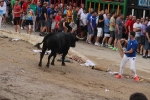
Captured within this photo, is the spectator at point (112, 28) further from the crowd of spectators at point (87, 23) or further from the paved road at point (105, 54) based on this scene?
the paved road at point (105, 54)

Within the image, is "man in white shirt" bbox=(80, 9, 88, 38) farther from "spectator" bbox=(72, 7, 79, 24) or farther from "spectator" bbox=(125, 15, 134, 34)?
"spectator" bbox=(125, 15, 134, 34)

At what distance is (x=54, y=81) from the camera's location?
12594mm

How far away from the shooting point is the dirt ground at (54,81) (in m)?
10.8

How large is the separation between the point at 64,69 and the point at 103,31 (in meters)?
8.63

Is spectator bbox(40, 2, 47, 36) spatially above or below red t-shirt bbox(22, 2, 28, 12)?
below

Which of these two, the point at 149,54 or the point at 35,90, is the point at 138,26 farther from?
the point at 35,90

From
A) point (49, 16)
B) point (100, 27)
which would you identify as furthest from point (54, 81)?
point (49, 16)

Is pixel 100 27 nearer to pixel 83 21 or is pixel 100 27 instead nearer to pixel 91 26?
pixel 91 26

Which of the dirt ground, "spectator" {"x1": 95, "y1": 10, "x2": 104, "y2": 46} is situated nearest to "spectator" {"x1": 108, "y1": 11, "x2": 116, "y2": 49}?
"spectator" {"x1": 95, "y1": 10, "x2": 104, "y2": 46}

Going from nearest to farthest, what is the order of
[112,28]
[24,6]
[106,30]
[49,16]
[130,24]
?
[130,24]
[112,28]
[106,30]
[49,16]
[24,6]

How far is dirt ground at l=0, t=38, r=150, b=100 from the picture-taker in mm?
10766

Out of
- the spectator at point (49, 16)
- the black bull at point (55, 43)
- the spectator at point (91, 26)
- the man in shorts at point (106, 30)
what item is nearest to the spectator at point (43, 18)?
the spectator at point (49, 16)

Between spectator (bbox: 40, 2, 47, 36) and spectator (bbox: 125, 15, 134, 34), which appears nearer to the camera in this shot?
spectator (bbox: 125, 15, 134, 34)

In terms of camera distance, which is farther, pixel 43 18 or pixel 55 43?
pixel 43 18
